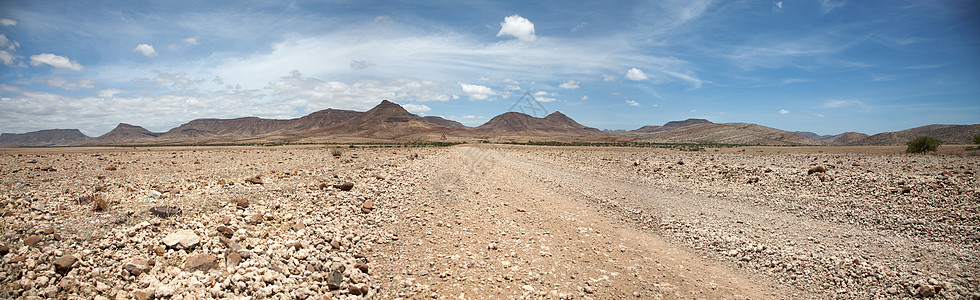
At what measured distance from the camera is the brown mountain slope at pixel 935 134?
8244 centimetres

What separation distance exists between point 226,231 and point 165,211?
4.98 ft

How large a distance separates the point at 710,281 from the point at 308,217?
781 cm

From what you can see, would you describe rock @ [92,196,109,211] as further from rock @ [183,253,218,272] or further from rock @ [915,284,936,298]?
rock @ [915,284,936,298]

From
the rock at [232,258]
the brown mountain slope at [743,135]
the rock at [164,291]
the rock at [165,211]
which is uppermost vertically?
the brown mountain slope at [743,135]

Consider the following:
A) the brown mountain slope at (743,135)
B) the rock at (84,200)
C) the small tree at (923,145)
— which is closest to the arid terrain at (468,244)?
the rock at (84,200)

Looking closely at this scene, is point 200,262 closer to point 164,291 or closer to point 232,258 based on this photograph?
point 232,258

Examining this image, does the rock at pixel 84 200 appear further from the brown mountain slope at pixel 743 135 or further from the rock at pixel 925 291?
the brown mountain slope at pixel 743 135

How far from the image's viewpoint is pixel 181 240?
18.5 feet

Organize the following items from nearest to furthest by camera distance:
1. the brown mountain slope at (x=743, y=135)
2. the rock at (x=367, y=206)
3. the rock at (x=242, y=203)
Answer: the rock at (x=242, y=203), the rock at (x=367, y=206), the brown mountain slope at (x=743, y=135)

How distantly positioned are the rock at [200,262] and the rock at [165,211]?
2.15 m

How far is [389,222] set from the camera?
8742 mm

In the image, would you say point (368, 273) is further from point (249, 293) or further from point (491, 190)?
point (491, 190)

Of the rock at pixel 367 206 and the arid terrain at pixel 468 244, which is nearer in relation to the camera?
the arid terrain at pixel 468 244

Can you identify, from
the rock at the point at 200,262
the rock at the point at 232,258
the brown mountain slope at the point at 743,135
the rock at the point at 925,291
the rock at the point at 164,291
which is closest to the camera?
the rock at the point at 164,291
